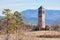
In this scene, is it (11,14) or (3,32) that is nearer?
(11,14)

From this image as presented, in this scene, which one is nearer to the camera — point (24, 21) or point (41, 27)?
point (24, 21)

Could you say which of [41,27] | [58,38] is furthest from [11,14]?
[41,27]

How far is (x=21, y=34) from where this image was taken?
1184cm

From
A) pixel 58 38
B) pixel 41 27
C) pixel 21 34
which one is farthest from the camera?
pixel 41 27

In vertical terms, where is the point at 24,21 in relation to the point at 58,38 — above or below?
above

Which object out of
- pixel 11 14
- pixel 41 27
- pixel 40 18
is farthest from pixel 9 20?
pixel 40 18

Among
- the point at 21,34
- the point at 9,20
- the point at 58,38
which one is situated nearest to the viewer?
the point at 9,20

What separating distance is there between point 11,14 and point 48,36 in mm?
5591

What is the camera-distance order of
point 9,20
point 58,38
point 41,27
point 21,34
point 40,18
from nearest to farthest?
point 9,20 → point 21,34 → point 58,38 → point 41,27 → point 40,18

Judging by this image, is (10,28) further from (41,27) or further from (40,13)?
(40,13)

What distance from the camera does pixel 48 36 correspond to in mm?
16141

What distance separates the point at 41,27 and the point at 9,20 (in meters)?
12.2

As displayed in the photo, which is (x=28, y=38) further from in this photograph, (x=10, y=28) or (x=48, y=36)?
(x=48, y=36)

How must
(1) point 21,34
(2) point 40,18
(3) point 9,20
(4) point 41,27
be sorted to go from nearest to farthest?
(3) point 9,20 → (1) point 21,34 → (4) point 41,27 → (2) point 40,18
